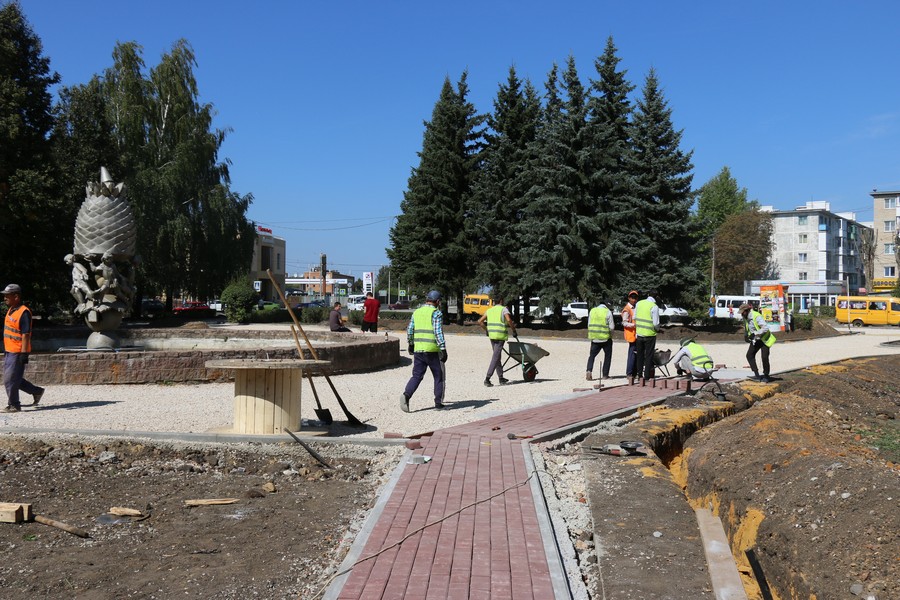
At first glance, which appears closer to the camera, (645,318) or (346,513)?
(346,513)

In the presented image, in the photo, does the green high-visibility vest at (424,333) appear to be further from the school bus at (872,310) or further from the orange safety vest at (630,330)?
the school bus at (872,310)

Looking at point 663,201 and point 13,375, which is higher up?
point 663,201

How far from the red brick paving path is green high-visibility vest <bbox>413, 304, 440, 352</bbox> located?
7.20 ft

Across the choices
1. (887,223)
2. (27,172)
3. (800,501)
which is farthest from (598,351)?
(887,223)

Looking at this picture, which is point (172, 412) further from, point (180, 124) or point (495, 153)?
point (180, 124)

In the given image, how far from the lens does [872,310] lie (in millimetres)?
49438

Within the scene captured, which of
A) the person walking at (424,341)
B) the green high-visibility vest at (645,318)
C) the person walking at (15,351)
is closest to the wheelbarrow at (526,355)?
the green high-visibility vest at (645,318)

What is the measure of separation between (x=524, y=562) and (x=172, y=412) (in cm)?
723

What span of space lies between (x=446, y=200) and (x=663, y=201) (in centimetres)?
1131

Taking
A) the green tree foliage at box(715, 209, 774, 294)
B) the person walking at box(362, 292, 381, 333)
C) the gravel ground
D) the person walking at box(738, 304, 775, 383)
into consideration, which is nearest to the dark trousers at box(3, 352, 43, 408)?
the gravel ground

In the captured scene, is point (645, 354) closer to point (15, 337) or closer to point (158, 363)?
point (158, 363)

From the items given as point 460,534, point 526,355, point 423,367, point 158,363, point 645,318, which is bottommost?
point 460,534

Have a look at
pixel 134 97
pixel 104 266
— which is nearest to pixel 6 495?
pixel 104 266

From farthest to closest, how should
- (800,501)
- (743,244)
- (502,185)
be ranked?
(743,244)
(502,185)
(800,501)
